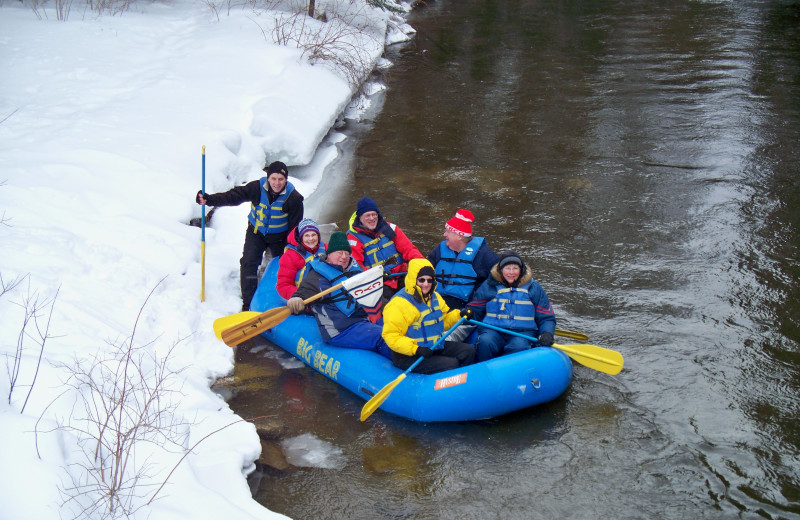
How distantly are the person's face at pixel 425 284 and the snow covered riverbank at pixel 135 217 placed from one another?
1404 millimetres

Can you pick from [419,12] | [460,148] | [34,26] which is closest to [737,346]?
[460,148]

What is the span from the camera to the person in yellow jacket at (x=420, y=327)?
4680 millimetres

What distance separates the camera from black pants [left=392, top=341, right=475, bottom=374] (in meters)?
4.78

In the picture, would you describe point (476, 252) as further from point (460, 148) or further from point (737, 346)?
point (460, 148)

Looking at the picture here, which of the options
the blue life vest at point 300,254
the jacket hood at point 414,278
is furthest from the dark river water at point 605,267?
the jacket hood at point 414,278

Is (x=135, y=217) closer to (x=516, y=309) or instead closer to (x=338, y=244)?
(x=338, y=244)

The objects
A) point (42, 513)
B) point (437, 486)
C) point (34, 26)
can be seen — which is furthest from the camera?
point (34, 26)

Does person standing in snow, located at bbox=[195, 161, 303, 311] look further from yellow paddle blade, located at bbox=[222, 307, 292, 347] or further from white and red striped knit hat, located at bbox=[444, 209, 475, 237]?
white and red striped knit hat, located at bbox=[444, 209, 475, 237]

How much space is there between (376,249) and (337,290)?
0.69m

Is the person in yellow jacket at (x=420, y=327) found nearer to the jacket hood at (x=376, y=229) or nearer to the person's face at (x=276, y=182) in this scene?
the jacket hood at (x=376, y=229)

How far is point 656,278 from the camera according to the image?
6.33 metres

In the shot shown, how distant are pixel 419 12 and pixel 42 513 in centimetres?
1768

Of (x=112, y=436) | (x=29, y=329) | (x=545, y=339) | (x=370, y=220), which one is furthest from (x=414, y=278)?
(x=29, y=329)

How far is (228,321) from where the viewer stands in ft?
17.6
